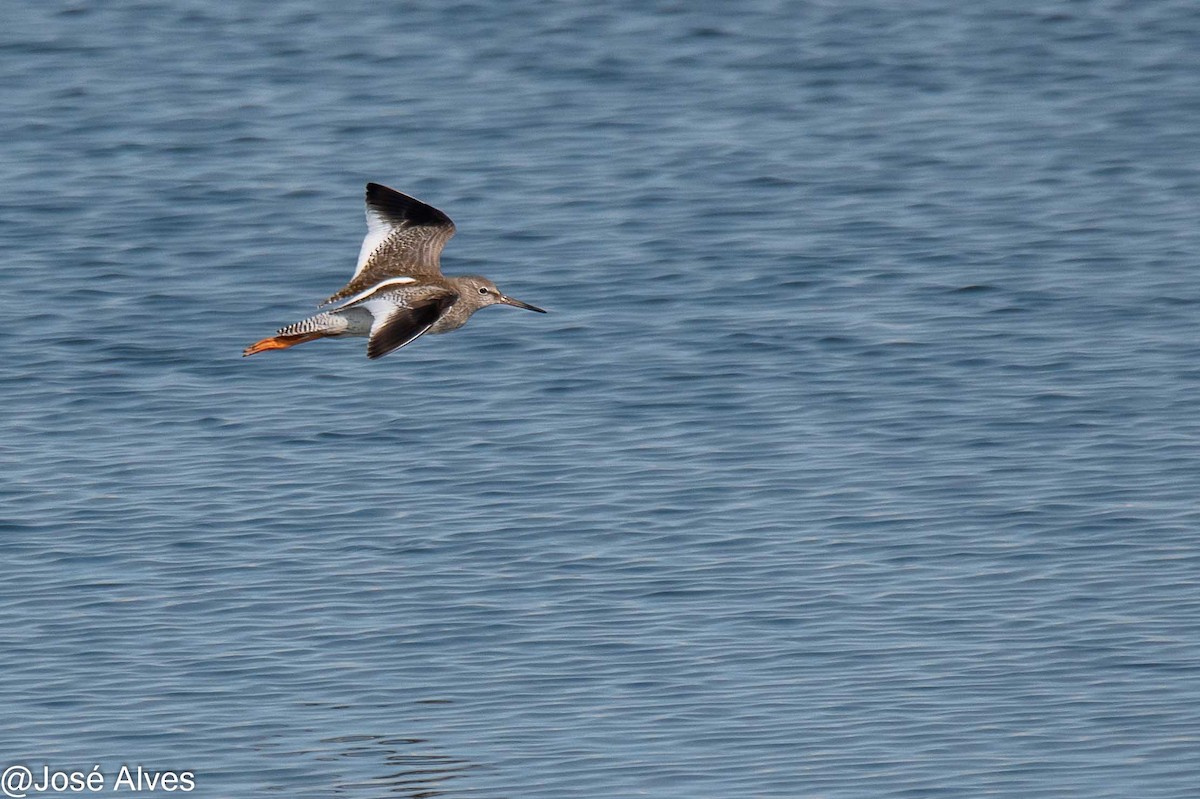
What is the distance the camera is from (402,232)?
43.3ft

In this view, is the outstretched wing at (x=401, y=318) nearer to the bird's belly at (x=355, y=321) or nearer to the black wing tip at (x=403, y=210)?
the bird's belly at (x=355, y=321)

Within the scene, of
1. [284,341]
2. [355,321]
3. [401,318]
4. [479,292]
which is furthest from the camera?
[479,292]

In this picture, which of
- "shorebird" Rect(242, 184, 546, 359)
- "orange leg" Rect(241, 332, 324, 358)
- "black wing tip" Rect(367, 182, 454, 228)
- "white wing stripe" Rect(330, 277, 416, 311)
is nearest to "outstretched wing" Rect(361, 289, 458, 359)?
"shorebird" Rect(242, 184, 546, 359)

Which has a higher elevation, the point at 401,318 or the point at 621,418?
the point at 401,318

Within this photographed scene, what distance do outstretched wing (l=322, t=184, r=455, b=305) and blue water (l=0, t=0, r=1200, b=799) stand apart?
1516 millimetres

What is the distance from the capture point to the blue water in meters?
10.8

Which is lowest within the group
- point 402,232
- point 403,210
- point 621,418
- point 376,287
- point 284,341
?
point 621,418

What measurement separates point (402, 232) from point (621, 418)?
2289mm

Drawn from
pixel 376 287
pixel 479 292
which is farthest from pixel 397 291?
pixel 479 292

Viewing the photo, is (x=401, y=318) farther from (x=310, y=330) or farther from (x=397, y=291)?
(x=310, y=330)

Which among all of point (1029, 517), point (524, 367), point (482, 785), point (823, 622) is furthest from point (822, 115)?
point (482, 785)

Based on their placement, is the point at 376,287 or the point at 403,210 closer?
the point at 376,287

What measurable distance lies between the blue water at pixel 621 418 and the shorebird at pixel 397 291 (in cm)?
138

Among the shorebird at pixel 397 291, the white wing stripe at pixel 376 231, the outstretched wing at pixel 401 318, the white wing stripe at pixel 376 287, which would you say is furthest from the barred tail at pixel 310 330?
the white wing stripe at pixel 376 231
